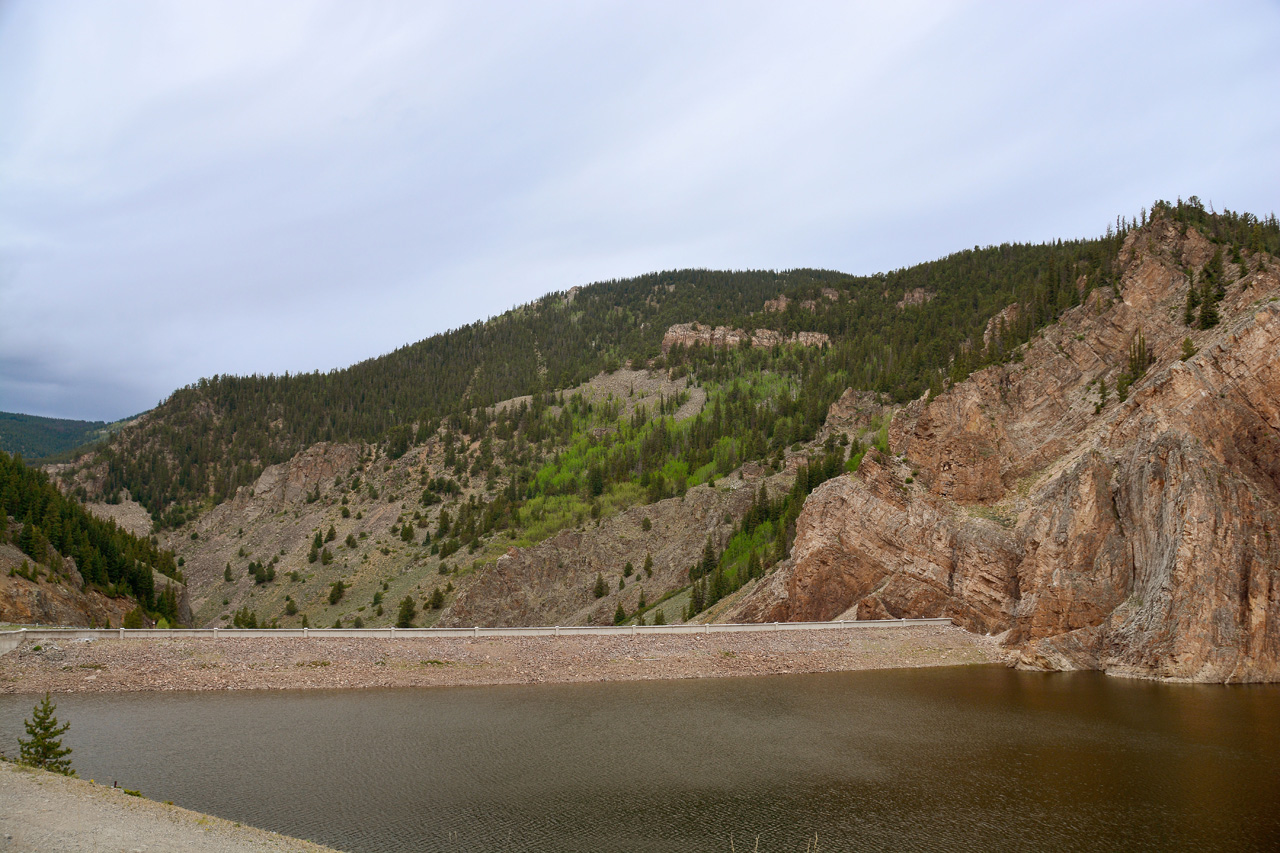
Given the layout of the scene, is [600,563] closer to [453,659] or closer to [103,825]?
[453,659]

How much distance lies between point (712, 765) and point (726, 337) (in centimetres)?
15010

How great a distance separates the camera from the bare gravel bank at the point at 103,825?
17.3m

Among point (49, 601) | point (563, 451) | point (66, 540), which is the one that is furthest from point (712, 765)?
point (563, 451)

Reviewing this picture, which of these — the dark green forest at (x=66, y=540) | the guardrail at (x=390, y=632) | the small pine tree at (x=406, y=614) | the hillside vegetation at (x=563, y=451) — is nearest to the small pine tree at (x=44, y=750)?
the guardrail at (x=390, y=632)

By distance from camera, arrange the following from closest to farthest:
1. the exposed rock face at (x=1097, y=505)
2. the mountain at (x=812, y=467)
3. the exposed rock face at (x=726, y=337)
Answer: the exposed rock face at (x=1097, y=505), the mountain at (x=812, y=467), the exposed rock face at (x=726, y=337)

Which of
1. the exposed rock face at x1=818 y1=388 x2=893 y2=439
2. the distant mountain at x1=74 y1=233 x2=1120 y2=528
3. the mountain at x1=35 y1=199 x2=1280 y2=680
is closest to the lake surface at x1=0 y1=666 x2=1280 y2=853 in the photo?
the mountain at x1=35 y1=199 x2=1280 y2=680

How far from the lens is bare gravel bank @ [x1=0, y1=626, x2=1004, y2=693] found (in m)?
42.2

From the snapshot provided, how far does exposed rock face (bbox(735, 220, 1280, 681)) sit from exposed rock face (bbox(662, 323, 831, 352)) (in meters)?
94.4

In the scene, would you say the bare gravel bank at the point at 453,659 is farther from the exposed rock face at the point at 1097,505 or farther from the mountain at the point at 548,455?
the mountain at the point at 548,455

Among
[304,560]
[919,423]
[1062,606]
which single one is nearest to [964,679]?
[1062,606]

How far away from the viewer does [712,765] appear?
27.1 meters

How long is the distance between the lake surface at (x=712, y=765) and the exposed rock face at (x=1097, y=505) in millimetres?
5622

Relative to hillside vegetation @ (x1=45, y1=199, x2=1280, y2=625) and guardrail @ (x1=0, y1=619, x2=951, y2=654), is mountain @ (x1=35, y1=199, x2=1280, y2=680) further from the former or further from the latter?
guardrail @ (x1=0, y1=619, x2=951, y2=654)

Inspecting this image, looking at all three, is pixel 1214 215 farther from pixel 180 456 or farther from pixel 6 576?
pixel 180 456
